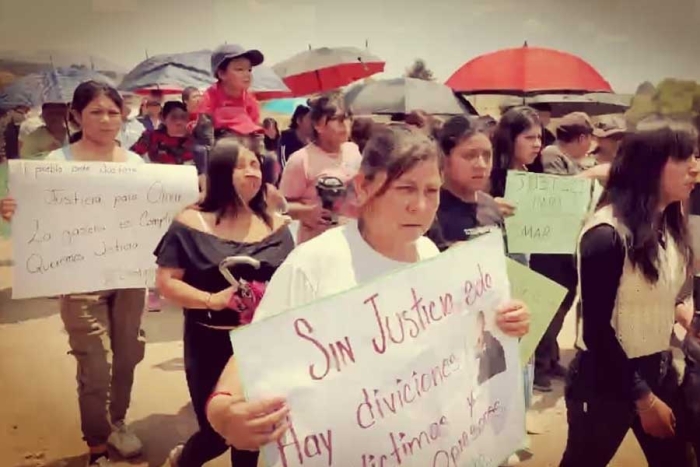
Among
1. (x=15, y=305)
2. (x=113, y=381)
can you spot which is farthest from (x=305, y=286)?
(x=15, y=305)

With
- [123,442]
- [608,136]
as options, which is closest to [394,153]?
[608,136]

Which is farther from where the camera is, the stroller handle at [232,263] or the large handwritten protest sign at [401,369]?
the stroller handle at [232,263]

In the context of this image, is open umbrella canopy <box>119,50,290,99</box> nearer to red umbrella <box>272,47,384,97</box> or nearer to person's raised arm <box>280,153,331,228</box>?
red umbrella <box>272,47,384,97</box>

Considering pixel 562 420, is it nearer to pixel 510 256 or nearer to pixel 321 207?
pixel 510 256

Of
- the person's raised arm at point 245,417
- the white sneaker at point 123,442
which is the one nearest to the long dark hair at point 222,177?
the person's raised arm at point 245,417

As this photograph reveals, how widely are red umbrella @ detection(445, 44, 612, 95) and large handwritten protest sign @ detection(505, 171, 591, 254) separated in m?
0.19

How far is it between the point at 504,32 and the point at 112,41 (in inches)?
32.0

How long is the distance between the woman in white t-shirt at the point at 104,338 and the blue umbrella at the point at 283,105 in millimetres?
262

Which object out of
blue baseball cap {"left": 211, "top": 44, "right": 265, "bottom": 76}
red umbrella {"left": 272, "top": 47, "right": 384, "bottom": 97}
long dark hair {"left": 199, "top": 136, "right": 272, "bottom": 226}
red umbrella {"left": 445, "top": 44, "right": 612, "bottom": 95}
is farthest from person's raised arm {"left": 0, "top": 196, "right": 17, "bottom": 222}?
red umbrella {"left": 445, "top": 44, "right": 612, "bottom": 95}

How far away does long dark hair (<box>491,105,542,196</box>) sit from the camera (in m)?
1.64

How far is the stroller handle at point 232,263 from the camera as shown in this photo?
145 centimetres

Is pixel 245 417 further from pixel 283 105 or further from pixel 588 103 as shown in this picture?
pixel 588 103

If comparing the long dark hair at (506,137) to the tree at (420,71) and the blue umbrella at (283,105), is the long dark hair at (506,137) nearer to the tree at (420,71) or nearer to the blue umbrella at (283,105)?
the tree at (420,71)

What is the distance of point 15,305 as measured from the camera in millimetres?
1461
